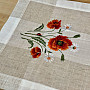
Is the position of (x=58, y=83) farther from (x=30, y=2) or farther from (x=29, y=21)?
(x=30, y=2)

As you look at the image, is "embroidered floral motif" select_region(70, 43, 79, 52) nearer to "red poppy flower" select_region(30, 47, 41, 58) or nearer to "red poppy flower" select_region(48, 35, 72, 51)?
"red poppy flower" select_region(48, 35, 72, 51)

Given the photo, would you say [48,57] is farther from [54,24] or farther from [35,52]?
[54,24]

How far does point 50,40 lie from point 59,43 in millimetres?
47

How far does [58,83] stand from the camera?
1.80 feet

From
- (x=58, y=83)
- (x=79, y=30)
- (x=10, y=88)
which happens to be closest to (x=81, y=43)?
(x=79, y=30)

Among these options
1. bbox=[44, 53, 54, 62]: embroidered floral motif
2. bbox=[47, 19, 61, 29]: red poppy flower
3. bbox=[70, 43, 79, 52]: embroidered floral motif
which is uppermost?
bbox=[47, 19, 61, 29]: red poppy flower

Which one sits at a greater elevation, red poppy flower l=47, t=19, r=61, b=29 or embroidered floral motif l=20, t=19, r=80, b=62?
red poppy flower l=47, t=19, r=61, b=29

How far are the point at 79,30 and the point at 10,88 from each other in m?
0.42

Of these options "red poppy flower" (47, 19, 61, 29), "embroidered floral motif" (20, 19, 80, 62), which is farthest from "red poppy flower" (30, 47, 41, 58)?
"red poppy flower" (47, 19, 61, 29)

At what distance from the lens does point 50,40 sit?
67 cm

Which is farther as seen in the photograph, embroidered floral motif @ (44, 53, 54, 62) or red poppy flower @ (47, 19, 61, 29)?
red poppy flower @ (47, 19, 61, 29)

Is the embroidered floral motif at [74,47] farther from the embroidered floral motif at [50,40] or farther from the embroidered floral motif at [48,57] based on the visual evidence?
the embroidered floral motif at [48,57]

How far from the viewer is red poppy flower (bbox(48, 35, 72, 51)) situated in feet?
2.10

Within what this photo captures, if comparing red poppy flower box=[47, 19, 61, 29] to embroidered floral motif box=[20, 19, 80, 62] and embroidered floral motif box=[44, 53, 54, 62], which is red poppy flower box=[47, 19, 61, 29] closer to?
embroidered floral motif box=[20, 19, 80, 62]
